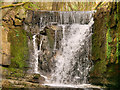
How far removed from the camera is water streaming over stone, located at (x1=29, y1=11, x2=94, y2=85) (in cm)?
454

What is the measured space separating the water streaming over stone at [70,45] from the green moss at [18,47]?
37 cm

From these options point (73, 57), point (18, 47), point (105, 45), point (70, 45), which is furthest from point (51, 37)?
point (105, 45)

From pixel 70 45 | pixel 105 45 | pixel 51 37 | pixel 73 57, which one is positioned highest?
pixel 51 37

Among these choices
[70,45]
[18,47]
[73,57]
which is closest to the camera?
[18,47]

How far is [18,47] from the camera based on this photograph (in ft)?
14.3

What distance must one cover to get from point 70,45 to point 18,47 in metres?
1.91

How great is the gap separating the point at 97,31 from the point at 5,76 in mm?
3166

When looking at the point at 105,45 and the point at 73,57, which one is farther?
the point at 73,57

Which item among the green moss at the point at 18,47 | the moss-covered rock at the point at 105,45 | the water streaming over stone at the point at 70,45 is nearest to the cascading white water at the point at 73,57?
the water streaming over stone at the point at 70,45

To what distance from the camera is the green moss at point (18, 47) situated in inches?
168

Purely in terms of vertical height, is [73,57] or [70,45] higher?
[70,45]

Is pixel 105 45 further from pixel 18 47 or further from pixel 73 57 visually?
pixel 18 47

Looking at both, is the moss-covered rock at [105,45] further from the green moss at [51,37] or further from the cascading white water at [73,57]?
the green moss at [51,37]

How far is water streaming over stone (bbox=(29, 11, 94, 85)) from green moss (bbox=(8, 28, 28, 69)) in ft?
1.20
